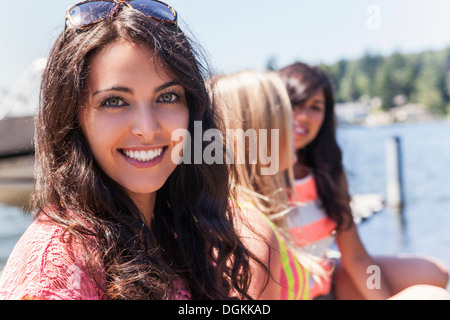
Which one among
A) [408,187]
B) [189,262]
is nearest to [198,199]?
[189,262]

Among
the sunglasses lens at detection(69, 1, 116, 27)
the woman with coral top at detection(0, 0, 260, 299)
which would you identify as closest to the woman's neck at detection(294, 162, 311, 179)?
the woman with coral top at detection(0, 0, 260, 299)

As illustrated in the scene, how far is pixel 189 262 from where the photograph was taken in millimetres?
1502

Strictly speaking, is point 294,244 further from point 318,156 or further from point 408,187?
point 408,187

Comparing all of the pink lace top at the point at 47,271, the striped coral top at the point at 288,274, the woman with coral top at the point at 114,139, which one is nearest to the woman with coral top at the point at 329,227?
the striped coral top at the point at 288,274

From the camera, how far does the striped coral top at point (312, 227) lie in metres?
2.44

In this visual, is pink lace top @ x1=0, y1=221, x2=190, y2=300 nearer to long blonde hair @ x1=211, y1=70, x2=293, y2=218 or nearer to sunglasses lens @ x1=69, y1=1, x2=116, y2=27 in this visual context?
sunglasses lens @ x1=69, y1=1, x2=116, y2=27

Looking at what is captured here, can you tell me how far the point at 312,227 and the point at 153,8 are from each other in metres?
1.62

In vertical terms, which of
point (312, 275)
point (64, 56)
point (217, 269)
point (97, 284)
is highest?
point (64, 56)

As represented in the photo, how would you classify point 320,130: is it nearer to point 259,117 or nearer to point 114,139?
point 259,117

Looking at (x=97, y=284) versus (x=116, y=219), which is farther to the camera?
(x=116, y=219)

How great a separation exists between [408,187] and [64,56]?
16.1 m

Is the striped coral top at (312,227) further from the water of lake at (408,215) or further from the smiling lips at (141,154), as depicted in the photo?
the smiling lips at (141,154)

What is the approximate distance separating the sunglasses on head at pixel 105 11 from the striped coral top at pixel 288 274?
0.73 metres
